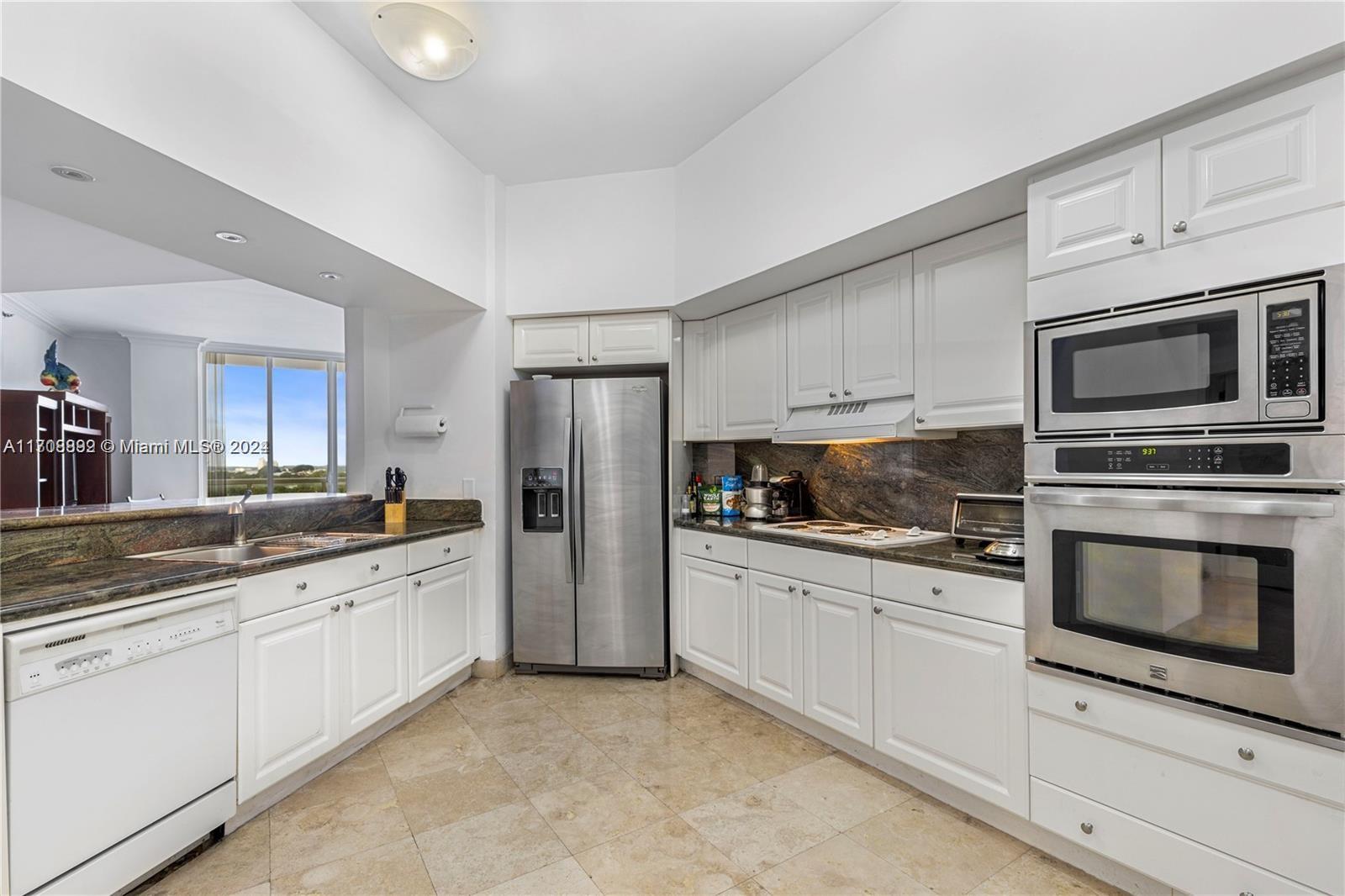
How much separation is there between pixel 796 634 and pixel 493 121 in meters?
2.78

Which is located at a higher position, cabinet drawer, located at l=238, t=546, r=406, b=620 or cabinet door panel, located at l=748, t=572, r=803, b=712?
cabinet drawer, located at l=238, t=546, r=406, b=620

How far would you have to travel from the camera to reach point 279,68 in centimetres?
198

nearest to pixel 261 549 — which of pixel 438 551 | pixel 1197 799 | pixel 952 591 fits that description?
pixel 438 551

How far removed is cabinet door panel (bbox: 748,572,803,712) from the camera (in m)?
2.60

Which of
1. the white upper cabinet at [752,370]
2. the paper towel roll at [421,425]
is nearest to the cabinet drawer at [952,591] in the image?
the white upper cabinet at [752,370]

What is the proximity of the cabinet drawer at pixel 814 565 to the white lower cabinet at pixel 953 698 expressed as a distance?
0.42 ft

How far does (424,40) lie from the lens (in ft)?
6.21

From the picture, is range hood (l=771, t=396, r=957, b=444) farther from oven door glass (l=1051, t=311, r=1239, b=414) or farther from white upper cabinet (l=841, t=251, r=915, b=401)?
oven door glass (l=1051, t=311, r=1239, b=414)

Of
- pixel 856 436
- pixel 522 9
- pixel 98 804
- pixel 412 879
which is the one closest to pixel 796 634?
pixel 856 436

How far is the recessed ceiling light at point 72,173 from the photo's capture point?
1709 millimetres

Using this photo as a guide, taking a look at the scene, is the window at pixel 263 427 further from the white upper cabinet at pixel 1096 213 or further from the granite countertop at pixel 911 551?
the white upper cabinet at pixel 1096 213

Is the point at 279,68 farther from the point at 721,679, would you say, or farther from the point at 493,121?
the point at 721,679

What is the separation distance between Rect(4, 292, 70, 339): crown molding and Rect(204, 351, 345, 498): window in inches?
28.1

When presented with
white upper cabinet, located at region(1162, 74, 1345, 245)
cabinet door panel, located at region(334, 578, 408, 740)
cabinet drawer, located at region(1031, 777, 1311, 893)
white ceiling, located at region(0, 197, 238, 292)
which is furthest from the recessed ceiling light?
cabinet drawer, located at region(1031, 777, 1311, 893)
